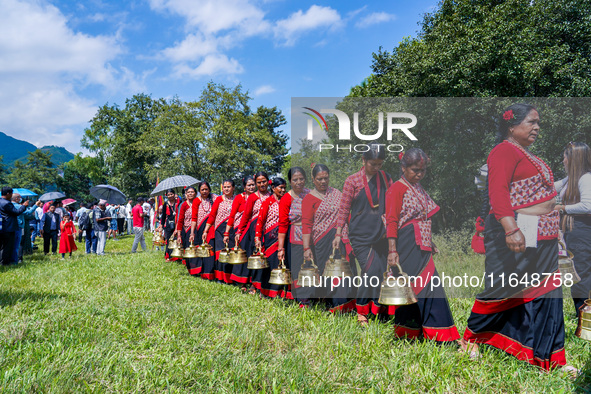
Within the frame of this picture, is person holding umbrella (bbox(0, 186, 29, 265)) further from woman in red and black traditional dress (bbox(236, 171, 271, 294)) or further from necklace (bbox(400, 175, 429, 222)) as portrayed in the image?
necklace (bbox(400, 175, 429, 222))

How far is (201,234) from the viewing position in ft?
23.9

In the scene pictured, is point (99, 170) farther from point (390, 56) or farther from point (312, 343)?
point (312, 343)

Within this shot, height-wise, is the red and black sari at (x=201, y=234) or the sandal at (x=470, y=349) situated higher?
the red and black sari at (x=201, y=234)

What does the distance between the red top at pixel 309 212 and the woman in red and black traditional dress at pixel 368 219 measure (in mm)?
431

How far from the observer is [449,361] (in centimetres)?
289

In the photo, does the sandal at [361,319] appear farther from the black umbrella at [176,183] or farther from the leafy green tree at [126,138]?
the leafy green tree at [126,138]

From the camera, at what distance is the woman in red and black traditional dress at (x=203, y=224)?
702 cm

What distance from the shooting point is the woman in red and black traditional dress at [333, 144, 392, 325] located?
3.80 metres

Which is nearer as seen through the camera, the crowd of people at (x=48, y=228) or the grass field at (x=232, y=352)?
the grass field at (x=232, y=352)

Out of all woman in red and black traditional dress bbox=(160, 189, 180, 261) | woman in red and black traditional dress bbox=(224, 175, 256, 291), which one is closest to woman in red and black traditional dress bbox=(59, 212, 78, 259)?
woman in red and black traditional dress bbox=(160, 189, 180, 261)

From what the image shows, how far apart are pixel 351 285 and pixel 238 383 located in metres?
1.86

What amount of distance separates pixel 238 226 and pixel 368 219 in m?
2.72

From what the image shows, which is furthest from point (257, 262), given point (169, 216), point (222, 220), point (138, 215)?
point (138, 215)

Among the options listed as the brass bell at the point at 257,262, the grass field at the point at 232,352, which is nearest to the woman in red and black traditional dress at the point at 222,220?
the grass field at the point at 232,352
